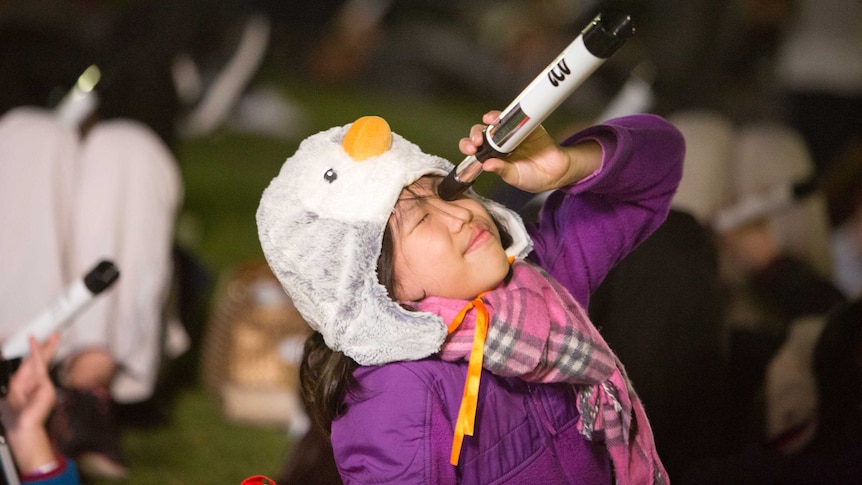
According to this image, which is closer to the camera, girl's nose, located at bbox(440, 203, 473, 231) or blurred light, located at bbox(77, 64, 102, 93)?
girl's nose, located at bbox(440, 203, 473, 231)

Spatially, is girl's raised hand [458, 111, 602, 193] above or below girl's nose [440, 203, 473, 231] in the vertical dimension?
above

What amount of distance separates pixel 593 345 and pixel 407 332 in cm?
19

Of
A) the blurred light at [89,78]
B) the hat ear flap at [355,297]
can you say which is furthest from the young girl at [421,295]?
the blurred light at [89,78]

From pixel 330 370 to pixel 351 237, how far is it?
0.49ft

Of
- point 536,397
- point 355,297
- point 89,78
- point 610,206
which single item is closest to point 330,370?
point 355,297

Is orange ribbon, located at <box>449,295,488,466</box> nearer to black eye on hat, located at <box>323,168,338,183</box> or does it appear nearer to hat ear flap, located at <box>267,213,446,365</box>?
hat ear flap, located at <box>267,213,446,365</box>

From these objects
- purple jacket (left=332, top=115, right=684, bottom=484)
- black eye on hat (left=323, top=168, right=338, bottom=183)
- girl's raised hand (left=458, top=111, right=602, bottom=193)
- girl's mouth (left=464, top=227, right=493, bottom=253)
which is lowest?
purple jacket (left=332, top=115, right=684, bottom=484)

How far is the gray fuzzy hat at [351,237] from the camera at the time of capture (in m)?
0.80

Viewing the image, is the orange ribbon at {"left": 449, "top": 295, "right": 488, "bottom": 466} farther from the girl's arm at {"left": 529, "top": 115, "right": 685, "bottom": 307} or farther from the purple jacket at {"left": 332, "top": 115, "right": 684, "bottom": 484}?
the girl's arm at {"left": 529, "top": 115, "right": 685, "bottom": 307}

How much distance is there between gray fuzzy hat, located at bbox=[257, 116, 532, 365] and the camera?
795 mm

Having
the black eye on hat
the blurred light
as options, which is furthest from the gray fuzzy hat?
the blurred light

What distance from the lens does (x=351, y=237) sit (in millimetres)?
793

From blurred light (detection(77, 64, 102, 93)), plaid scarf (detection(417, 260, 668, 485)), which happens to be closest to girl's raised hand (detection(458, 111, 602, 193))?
plaid scarf (detection(417, 260, 668, 485))

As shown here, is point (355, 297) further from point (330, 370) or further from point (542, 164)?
point (542, 164)
